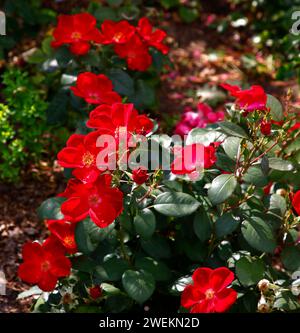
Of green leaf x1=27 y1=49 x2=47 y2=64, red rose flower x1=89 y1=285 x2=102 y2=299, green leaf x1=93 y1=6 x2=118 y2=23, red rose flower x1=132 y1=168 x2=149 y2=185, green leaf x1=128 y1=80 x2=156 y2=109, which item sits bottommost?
red rose flower x1=89 y1=285 x2=102 y2=299

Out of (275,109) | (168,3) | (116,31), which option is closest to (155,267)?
(275,109)

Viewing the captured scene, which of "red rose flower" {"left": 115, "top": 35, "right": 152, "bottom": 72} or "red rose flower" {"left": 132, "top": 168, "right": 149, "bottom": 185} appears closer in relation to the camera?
"red rose flower" {"left": 132, "top": 168, "right": 149, "bottom": 185}

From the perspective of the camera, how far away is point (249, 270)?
2195 millimetres

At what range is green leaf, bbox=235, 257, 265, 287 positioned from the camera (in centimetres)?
217

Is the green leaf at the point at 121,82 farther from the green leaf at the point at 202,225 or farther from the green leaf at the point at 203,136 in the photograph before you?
the green leaf at the point at 202,225

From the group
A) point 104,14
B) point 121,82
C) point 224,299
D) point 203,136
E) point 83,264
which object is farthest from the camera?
point 104,14

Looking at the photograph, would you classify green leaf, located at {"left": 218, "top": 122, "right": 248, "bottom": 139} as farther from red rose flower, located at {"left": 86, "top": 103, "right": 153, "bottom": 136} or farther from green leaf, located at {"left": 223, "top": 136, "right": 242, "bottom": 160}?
red rose flower, located at {"left": 86, "top": 103, "right": 153, "bottom": 136}

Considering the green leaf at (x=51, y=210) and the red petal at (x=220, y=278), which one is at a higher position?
the green leaf at (x=51, y=210)

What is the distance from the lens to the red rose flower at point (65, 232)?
2240 mm

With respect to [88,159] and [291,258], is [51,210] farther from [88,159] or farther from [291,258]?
[291,258]

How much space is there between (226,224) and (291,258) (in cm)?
29

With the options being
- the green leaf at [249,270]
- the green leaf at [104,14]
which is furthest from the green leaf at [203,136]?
the green leaf at [104,14]

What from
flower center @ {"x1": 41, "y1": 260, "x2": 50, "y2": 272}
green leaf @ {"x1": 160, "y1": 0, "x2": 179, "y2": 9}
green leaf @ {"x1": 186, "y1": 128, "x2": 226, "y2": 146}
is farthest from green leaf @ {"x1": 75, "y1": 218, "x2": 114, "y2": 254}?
green leaf @ {"x1": 160, "y1": 0, "x2": 179, "y2": 9}

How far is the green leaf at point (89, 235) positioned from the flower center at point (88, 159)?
0.83ft
